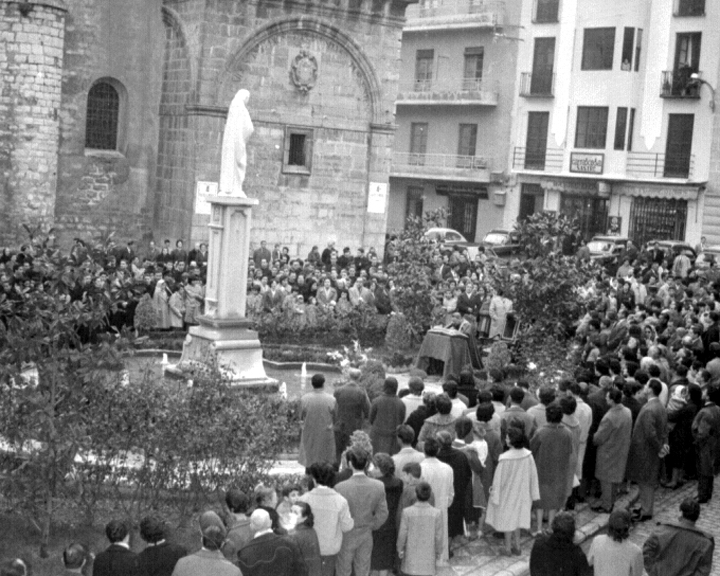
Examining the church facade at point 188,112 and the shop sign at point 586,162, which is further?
the shop sign at point 586,162

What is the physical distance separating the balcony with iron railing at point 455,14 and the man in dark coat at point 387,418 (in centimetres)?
3389

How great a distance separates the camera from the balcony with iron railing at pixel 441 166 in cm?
4475

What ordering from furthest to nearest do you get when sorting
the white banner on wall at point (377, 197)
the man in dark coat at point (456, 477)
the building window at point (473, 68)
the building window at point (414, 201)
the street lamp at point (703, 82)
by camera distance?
the building window at point (414, 201)
the building window at point (473, 68)
the street lamp at point (703, 82)
the white banner on wall at point (377, 197)
the man in dark coat at point (456, 477)

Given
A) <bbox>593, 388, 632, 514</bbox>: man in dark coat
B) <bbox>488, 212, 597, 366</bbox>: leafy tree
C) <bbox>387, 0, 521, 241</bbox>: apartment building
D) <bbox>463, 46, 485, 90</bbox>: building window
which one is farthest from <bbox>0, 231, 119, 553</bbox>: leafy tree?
<bbox>463, 46, 485, 90</bbox>: building window

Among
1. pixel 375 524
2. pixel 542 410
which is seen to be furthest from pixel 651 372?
pixel 375 524

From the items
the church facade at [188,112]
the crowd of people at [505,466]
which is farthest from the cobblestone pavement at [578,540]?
the church facade at [188,112]

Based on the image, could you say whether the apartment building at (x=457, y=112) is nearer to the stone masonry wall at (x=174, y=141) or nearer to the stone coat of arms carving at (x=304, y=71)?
the stone coat of arms carving at (x=304, y=71)

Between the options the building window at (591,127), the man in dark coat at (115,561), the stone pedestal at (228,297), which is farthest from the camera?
the building window at (591,127)

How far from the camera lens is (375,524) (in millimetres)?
9711

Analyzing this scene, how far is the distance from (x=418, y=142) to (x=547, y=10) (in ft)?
25.0

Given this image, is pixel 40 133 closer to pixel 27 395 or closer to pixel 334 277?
pixel 334 277

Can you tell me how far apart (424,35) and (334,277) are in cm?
2594

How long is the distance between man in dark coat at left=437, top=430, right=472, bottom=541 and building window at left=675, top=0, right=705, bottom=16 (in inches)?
1260

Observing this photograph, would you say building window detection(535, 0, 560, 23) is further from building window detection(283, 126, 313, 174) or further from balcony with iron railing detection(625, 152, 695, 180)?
building window detection(283, 126, 313, 174)
